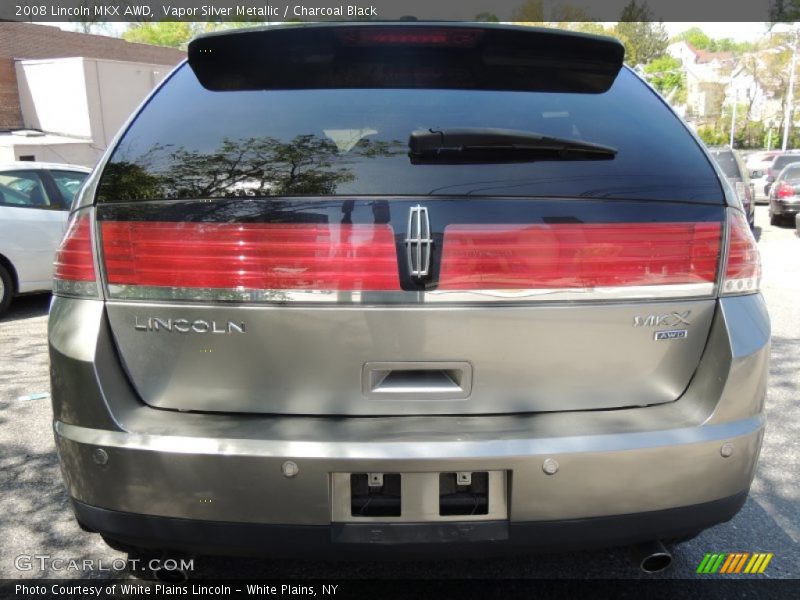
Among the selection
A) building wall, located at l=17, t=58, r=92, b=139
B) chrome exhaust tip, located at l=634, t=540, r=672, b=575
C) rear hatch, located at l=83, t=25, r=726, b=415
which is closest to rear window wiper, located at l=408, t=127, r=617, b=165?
rear hatch, located at l=83, t=25, r=726, b=415

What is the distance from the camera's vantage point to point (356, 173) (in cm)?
175

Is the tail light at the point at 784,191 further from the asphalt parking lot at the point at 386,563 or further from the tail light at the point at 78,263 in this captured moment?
the tail light at the point at 78,263

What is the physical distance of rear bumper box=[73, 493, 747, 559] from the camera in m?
1.72

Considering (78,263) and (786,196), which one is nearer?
(78,263)

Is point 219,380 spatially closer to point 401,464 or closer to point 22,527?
point 401,464

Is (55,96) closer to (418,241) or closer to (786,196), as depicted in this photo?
(786,196)

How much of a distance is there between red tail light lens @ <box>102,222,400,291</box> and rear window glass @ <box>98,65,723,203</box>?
0.10 metres

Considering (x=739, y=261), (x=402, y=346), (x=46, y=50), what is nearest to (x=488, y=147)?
(x=402, y=346)

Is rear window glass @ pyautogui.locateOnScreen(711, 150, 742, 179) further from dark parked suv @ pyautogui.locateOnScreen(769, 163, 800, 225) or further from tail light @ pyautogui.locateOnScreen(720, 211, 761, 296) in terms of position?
tail light @ pyautogui.locateOnScreen(720, 211, 761, 296)

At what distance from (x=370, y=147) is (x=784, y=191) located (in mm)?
16080

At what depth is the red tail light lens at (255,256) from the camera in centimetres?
172

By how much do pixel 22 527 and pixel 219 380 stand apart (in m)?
1.62

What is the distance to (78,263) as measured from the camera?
1.83 meters

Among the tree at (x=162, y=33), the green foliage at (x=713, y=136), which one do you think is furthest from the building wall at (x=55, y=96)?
the green foliage at (x=713, y=136)
